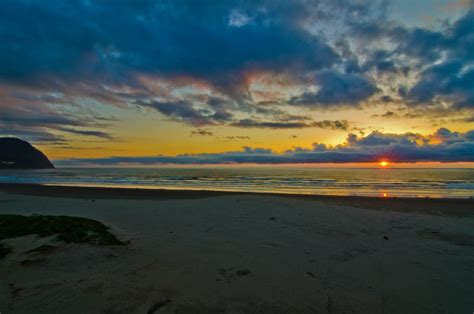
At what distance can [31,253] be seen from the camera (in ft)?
17.7

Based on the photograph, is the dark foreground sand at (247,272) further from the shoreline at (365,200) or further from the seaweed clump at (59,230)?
the shoreline at (365,200)

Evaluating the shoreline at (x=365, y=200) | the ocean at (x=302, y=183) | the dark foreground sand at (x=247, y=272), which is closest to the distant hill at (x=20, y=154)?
the ocean at (x=302, y=183)

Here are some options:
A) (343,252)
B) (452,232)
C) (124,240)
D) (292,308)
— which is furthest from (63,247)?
(452,232)

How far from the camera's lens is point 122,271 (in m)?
4.89

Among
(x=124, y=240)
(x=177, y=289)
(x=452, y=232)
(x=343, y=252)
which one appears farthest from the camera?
(x=452, y=232)

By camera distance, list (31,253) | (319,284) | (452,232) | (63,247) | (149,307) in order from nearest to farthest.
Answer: (149,307), (319,284), (31,253), (63,247), (452,232)

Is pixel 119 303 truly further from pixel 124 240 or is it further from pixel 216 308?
pixel 124 240

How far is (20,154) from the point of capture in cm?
17375

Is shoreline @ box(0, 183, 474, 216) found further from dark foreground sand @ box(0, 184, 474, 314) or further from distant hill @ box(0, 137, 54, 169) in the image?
distant hill @ box(0, 137, 54, 169)

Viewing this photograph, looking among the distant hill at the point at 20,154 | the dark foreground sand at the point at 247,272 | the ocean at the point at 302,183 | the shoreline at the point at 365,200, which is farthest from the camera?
the distant hill at the point at 20,154

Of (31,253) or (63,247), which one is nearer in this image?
(31,253)

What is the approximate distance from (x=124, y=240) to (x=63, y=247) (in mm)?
1465

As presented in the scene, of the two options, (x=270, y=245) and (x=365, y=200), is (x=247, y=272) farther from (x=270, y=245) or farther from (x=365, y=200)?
(x=365, y=200)

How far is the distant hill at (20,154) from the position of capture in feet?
555
